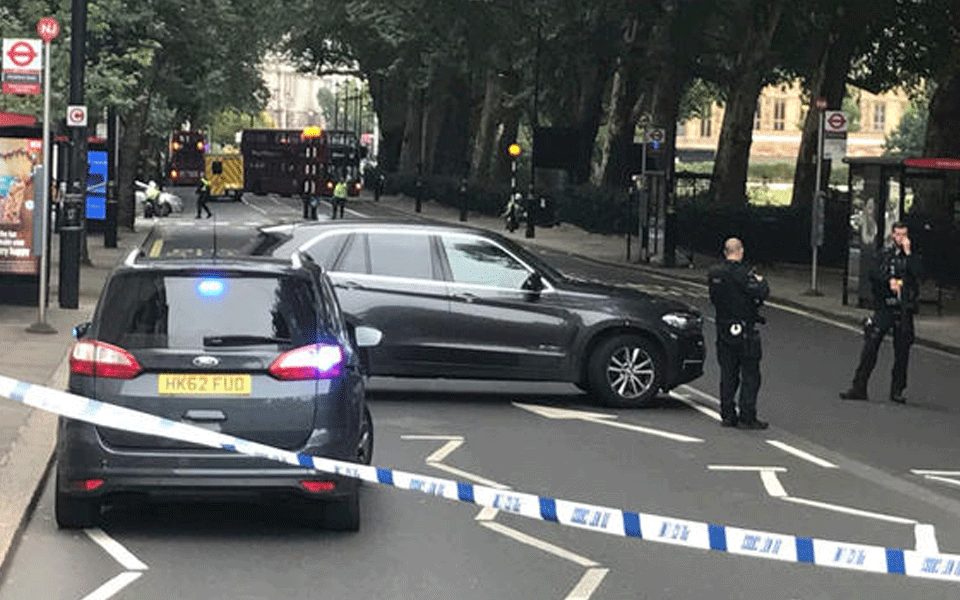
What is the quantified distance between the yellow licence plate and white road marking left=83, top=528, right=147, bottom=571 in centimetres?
82

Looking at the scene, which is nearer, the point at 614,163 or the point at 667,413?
the point at 667,413

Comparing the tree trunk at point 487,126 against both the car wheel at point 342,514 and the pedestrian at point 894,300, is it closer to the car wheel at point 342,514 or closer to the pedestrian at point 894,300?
the pedestrian at point 894,300

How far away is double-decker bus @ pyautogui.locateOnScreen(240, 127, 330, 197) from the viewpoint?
7925cm

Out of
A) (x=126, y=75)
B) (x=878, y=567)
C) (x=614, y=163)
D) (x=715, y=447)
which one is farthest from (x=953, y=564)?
(x=614, y=163)

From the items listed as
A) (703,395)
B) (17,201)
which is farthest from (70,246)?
(703,395)

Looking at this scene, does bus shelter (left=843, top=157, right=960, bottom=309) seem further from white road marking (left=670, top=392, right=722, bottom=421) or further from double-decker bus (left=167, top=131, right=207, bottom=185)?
double-decker bus (left=167, top=131, right=207, bottom=185)

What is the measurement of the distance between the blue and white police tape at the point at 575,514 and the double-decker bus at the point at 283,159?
69.7 metres

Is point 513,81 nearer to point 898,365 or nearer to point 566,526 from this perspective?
point 898,365

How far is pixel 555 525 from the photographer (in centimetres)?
922

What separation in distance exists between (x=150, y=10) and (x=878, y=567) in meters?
25.6

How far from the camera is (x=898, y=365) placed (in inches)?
625

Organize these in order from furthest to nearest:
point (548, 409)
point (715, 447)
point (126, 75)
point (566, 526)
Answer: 1. point (126, 75)
2. point (548, 409)
3. point (715, 447)
4. point (566, 526)

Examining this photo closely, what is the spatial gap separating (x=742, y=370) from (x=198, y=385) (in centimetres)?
612

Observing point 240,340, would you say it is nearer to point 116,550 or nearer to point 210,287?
point 210,287
